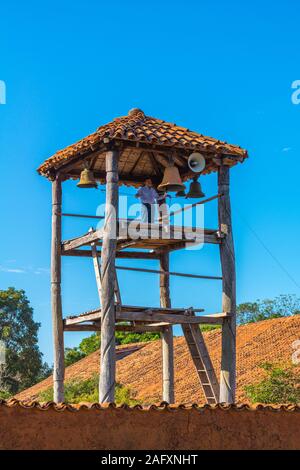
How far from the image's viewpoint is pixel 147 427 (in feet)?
39.5

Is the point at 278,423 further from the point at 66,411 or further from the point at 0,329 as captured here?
the point at 0,329

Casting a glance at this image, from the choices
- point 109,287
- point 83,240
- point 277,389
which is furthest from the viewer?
point 277,389

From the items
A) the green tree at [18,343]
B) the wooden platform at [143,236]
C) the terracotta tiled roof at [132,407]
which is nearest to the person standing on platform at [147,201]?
the wooden platform at [143,236]

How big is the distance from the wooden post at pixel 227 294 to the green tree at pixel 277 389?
6.97m

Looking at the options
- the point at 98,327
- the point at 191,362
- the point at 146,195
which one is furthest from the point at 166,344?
the point at 191,362

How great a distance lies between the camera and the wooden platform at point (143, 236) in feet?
53.8

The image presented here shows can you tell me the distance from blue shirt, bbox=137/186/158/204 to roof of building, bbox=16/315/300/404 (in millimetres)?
9349

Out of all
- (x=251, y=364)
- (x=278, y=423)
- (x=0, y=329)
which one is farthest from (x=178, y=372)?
(x=278, y=423)

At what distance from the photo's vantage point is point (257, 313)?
4988 cm

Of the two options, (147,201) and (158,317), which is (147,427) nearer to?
(158,317)

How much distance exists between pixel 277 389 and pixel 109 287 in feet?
30.3

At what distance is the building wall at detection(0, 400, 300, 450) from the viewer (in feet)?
37.4

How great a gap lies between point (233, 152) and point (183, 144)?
1.11 meters

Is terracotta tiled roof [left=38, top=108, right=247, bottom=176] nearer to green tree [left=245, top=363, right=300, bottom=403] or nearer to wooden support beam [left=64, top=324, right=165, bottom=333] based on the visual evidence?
wooden support beam [left=64, top=324, right=165, bottom=333]
